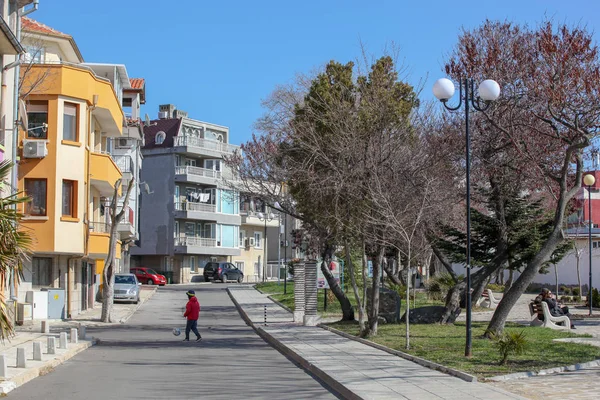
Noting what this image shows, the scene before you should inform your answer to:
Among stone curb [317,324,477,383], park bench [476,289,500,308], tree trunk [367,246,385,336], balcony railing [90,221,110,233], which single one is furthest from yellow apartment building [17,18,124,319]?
park bench [476,289,500,308]

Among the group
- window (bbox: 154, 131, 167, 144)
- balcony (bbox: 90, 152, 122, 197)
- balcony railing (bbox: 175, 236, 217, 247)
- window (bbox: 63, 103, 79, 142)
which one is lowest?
balcony railing (bbox: 175, 236, 217, 247)

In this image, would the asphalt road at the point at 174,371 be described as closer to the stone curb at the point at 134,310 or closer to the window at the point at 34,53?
the stone curb at the point at 134,310

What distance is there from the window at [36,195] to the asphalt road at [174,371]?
5289mm

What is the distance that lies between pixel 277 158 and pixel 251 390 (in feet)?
53.5

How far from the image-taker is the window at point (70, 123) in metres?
31.0

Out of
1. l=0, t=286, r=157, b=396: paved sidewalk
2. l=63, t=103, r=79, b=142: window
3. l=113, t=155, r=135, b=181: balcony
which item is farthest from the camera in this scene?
l=113, t=155, r=135, b=181: balcony

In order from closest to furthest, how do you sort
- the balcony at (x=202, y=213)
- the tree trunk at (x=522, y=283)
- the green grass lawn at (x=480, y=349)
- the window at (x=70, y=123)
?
1. the green grass lawn at (x=480, y=349)
2. the tree trunk at (x=522, y=283)
3. the window at (x=70, y=123)
4. the balcony at (x=202, y=213)

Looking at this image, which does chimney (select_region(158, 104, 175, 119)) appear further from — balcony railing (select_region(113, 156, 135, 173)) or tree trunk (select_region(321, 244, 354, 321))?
tree trunk (select_region(321, 244, 354, 321))

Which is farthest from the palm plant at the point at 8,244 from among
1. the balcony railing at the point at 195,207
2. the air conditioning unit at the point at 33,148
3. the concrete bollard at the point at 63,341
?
the balcony railing at the point at 195,207

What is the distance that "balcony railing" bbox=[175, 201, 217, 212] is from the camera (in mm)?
76312

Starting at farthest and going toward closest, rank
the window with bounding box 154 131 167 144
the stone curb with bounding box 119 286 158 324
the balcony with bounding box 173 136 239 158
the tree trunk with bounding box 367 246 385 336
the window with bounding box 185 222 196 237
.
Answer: the window with bounding box 154 131 167 144
the window with bounding box 185 222 196 237
the balcony with bounding box 173 136 239 158
the stone curb with bounding box 119 286 158 324
the tree trunk with bounding box 367 246 385 336

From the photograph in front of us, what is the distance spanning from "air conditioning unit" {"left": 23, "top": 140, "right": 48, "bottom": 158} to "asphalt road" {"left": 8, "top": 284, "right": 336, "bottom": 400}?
703cm

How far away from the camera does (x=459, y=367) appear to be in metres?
14.9

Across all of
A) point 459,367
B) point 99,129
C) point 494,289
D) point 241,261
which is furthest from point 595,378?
point 241,261
